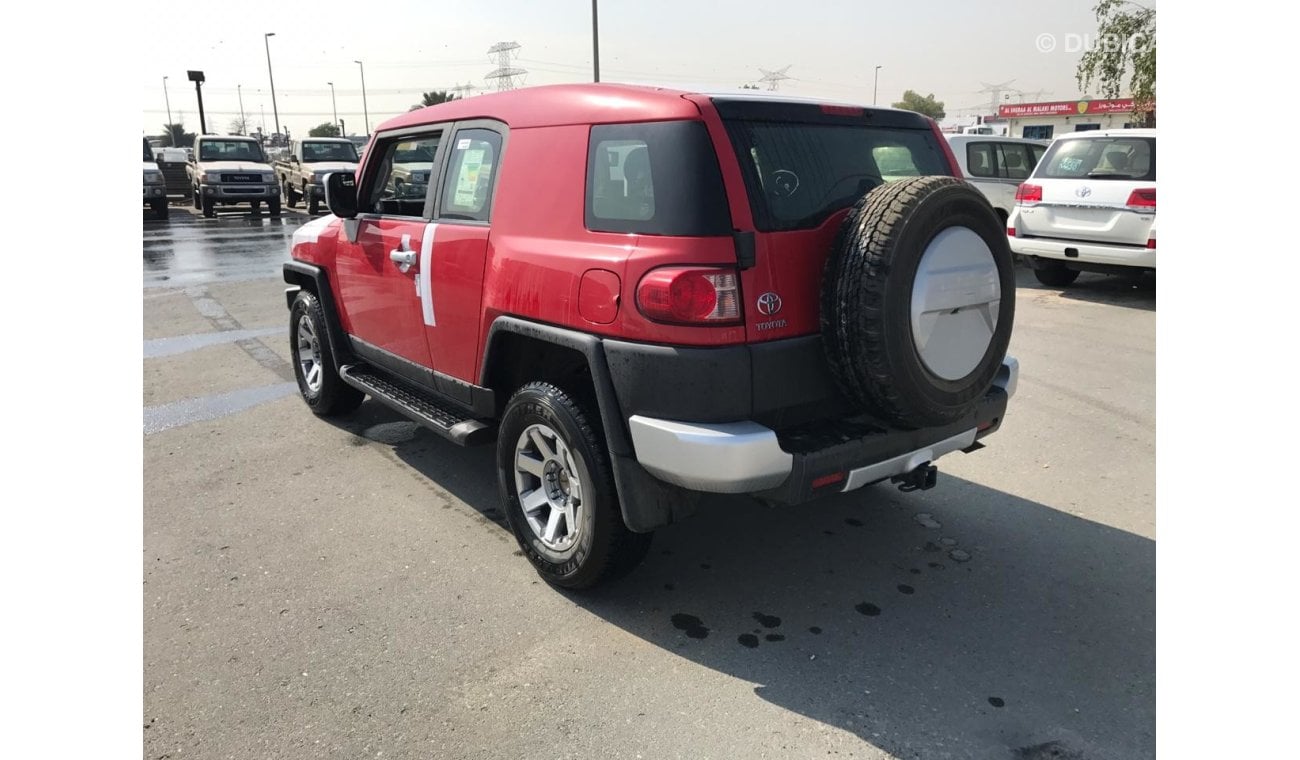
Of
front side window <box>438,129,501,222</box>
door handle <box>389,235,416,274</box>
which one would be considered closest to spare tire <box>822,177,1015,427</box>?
front side window <box>438,129,501,222</box>

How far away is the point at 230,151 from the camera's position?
2100cm

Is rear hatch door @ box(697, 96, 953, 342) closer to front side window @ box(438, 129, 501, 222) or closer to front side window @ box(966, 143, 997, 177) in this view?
front side window @ box(438, 129, 501, 222)

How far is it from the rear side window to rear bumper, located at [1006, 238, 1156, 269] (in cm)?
667

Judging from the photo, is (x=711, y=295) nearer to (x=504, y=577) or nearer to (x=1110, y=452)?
(x=504, y=577)

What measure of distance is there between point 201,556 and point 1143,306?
9535 millimetres

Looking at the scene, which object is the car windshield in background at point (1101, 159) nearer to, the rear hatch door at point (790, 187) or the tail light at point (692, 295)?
the rear hatch door at point (790, 187)

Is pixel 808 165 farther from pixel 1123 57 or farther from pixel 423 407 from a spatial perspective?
pixel 1123 57

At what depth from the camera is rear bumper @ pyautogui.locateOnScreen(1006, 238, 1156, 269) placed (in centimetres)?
867

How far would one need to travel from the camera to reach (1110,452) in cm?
477

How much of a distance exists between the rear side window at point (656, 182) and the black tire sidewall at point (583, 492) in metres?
0.71

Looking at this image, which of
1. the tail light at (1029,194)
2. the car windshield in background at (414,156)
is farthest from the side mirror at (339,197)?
the tail light at (1029,194)

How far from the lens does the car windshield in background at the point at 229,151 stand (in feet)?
68.1

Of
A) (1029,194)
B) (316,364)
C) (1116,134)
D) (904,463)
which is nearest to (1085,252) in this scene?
(1029,194)

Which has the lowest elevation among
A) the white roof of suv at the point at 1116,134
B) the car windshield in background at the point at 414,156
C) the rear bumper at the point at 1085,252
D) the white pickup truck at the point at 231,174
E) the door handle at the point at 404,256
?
the rear bumper at the point at 1085,252
